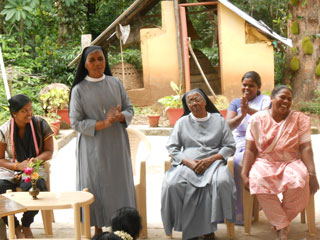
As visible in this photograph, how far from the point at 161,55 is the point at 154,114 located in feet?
5.16

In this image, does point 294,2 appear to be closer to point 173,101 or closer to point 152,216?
point 173,101

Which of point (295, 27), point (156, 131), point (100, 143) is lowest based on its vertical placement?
point (156, 131)

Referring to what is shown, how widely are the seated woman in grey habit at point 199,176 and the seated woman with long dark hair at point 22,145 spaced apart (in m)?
1.25

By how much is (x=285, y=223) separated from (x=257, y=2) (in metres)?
13.6

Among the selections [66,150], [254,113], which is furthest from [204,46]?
[254,113]

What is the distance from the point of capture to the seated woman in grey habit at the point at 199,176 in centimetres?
513

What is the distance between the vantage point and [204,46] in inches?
791

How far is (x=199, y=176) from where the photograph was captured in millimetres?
5293

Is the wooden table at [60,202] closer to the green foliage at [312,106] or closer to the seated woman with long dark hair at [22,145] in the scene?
the seated woman with long dark hair at [22,145]

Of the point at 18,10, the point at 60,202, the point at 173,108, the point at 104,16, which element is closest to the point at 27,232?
the point at 60,202

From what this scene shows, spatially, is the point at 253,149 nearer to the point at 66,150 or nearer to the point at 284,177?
the point at 284,177

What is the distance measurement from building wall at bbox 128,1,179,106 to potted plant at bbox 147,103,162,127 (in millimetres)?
241

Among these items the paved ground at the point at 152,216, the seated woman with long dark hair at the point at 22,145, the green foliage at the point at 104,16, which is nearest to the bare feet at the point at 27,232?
the seated woman with long dark hair at the point at 22,145

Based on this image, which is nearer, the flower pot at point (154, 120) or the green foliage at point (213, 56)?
the flower pot at point (154, 120)
